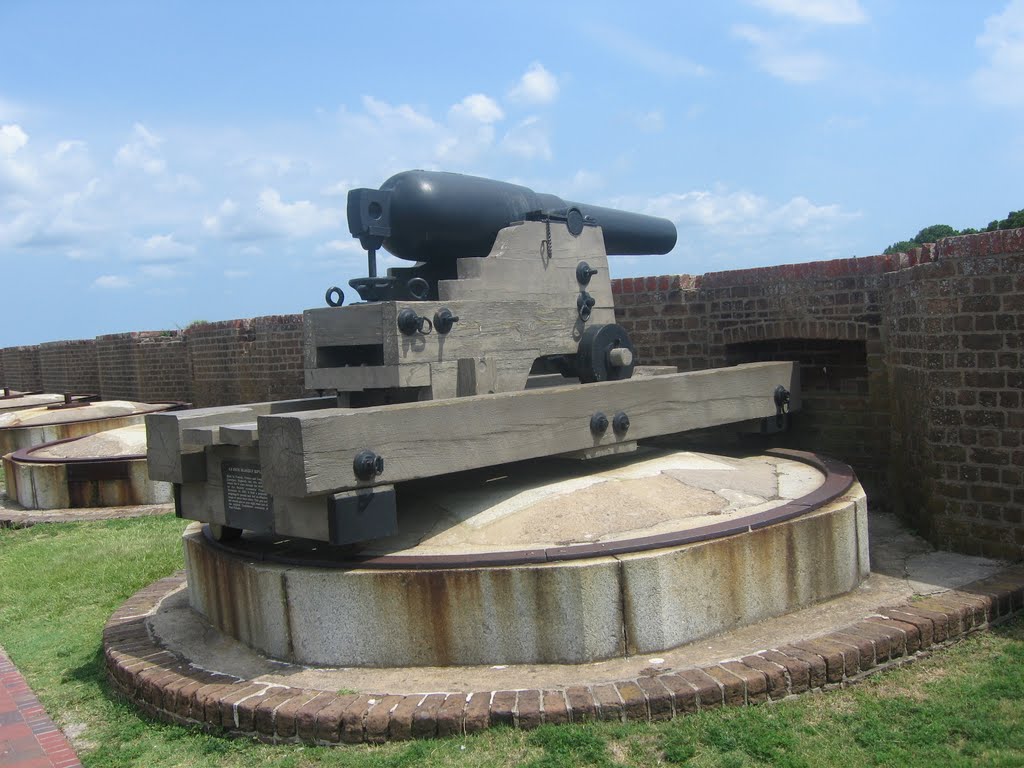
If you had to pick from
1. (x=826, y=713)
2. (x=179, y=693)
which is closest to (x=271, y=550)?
(x=179, y=693)

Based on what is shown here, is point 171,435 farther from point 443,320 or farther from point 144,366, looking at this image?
point 144,366

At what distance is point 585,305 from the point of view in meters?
5.95

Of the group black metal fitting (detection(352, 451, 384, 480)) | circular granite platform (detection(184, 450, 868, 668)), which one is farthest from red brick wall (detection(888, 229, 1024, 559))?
black metal fitting (detection(352, 451, 384, 480))

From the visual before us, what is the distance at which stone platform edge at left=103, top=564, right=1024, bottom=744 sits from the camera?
381 centimetres

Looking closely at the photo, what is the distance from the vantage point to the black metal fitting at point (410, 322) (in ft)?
16.1

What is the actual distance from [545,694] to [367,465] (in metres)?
1.23

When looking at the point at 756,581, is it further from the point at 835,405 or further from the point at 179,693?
the point at 835,405

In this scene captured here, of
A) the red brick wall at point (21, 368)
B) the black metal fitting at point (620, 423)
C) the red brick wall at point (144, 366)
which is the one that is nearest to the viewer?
the black metal fitting at point (620, 423)

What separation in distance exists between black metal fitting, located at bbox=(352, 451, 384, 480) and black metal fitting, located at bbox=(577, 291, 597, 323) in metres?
2.08

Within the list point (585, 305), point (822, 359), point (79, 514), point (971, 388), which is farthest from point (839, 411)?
point (79, 514)

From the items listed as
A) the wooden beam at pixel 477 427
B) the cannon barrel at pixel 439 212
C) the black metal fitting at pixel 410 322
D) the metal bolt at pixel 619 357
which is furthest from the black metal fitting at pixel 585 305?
the black metal fitting at pixel 410 322

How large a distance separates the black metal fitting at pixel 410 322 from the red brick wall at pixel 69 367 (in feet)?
60.6

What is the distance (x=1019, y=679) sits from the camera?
4.14 metres

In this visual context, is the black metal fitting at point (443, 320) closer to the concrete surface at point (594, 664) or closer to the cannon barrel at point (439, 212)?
the cannon barrel at point (439, 212)
